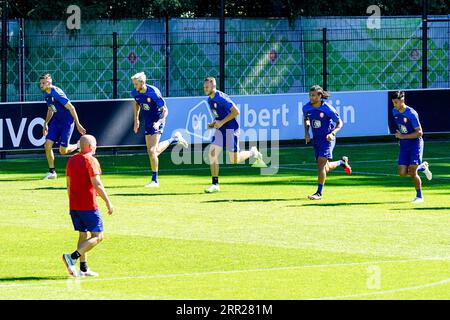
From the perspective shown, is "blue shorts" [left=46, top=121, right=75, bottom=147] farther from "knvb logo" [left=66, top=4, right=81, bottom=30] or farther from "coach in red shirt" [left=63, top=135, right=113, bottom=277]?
"knvb logo" [left=66, top=4, right=81, bottom=30]

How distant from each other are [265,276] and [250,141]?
17633mm

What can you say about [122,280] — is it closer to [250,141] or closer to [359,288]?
[359,288]

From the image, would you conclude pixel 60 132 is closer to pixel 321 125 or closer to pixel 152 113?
pixel 152 113

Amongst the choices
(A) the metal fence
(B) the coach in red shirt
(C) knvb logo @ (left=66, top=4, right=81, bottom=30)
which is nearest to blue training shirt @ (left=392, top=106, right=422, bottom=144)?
(B) the coach in red shirt

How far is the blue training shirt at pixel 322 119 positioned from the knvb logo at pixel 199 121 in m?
9.31

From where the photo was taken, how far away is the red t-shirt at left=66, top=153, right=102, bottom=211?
14891 millimetres

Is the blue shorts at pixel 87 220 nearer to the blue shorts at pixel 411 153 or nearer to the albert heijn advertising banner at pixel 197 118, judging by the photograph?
the blue shorts at pixel 411 153

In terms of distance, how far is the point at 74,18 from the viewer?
127 ft

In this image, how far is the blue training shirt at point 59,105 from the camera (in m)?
26.5

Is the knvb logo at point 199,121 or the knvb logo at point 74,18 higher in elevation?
the knvb logo at point 74,18

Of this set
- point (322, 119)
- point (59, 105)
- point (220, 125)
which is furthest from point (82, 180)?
point (59, 105)

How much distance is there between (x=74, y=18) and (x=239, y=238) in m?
21.3

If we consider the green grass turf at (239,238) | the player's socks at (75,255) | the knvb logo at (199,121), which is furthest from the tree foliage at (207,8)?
the player's socks at (75,255)

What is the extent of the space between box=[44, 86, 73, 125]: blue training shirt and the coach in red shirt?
11.5m
